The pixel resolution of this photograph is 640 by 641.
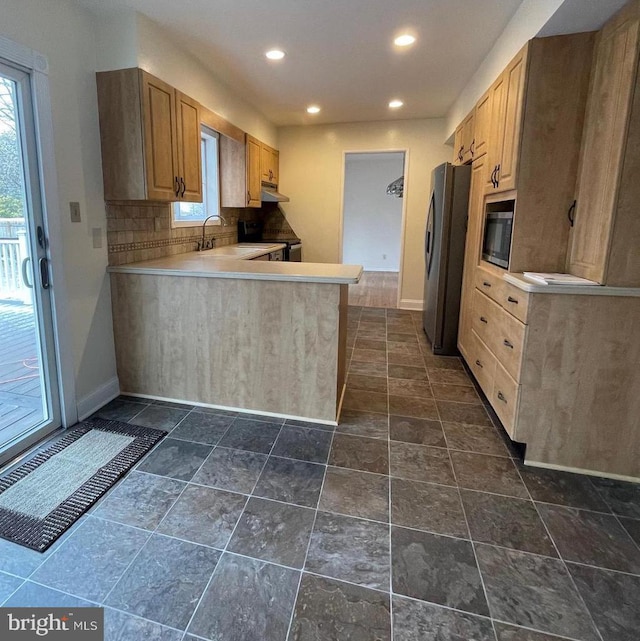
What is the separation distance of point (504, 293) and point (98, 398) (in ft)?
8.81

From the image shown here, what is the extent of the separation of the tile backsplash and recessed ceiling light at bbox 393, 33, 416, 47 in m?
2.19

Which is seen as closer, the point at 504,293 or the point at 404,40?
the point at 504,293

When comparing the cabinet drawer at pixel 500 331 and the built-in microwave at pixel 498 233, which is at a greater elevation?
the built-in microwave at pixel 498 233

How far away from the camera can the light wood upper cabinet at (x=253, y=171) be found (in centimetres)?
451

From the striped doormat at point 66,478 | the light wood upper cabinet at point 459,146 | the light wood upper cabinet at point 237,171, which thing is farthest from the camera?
the light wood upper cabinet at point 237,171

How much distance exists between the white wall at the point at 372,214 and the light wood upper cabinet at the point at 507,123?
21.1 ft

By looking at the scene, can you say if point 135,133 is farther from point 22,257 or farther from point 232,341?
point 232,341

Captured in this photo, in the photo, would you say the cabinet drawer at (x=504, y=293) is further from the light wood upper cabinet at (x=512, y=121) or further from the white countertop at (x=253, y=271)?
the white countertop at (x=253, y=271)

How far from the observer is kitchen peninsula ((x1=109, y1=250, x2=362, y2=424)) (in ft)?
7.93

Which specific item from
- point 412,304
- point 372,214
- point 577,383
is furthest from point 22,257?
point 372,214

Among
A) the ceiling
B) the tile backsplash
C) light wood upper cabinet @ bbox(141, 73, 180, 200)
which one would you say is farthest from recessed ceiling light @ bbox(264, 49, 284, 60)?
the tile backsplash

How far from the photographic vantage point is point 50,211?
2211mm

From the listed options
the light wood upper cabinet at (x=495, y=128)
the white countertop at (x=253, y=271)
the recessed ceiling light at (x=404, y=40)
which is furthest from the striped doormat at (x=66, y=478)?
the recessed ceiling light at (x=404, y=40)


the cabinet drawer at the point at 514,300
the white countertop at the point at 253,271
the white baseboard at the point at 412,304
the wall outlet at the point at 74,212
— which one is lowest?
the white baseboard at the point at 412,304
